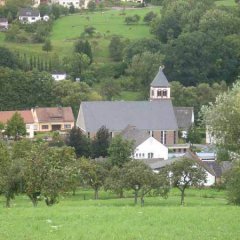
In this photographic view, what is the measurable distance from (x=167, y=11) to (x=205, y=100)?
83.5 feet

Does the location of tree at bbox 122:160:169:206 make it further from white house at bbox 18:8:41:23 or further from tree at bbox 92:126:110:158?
white house at bbox 18:8:41:23

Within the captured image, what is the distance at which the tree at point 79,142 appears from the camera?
Answer: 1838 inches

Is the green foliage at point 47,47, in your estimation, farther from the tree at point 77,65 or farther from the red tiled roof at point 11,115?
the red tiled roof at point 11,115

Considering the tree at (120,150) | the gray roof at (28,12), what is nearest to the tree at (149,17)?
the gray roof at (28,12)

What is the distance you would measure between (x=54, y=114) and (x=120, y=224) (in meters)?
43.2

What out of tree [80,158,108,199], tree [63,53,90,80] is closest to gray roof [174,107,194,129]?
tree [63,53,90,80]

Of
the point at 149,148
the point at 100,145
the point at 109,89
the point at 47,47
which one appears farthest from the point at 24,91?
the point at 149,148

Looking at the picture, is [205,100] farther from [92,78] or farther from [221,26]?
[221,26]

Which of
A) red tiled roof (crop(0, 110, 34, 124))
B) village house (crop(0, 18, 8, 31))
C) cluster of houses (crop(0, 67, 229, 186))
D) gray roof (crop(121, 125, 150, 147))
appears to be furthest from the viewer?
village house (crop(0, 18, 8, 31))

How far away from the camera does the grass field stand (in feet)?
44.8

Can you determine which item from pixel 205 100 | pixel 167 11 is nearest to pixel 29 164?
pixel 205 100

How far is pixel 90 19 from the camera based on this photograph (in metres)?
92.6

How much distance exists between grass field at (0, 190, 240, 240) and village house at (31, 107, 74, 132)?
3944 cm

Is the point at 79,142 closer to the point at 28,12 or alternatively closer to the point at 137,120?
the point at 137,120
